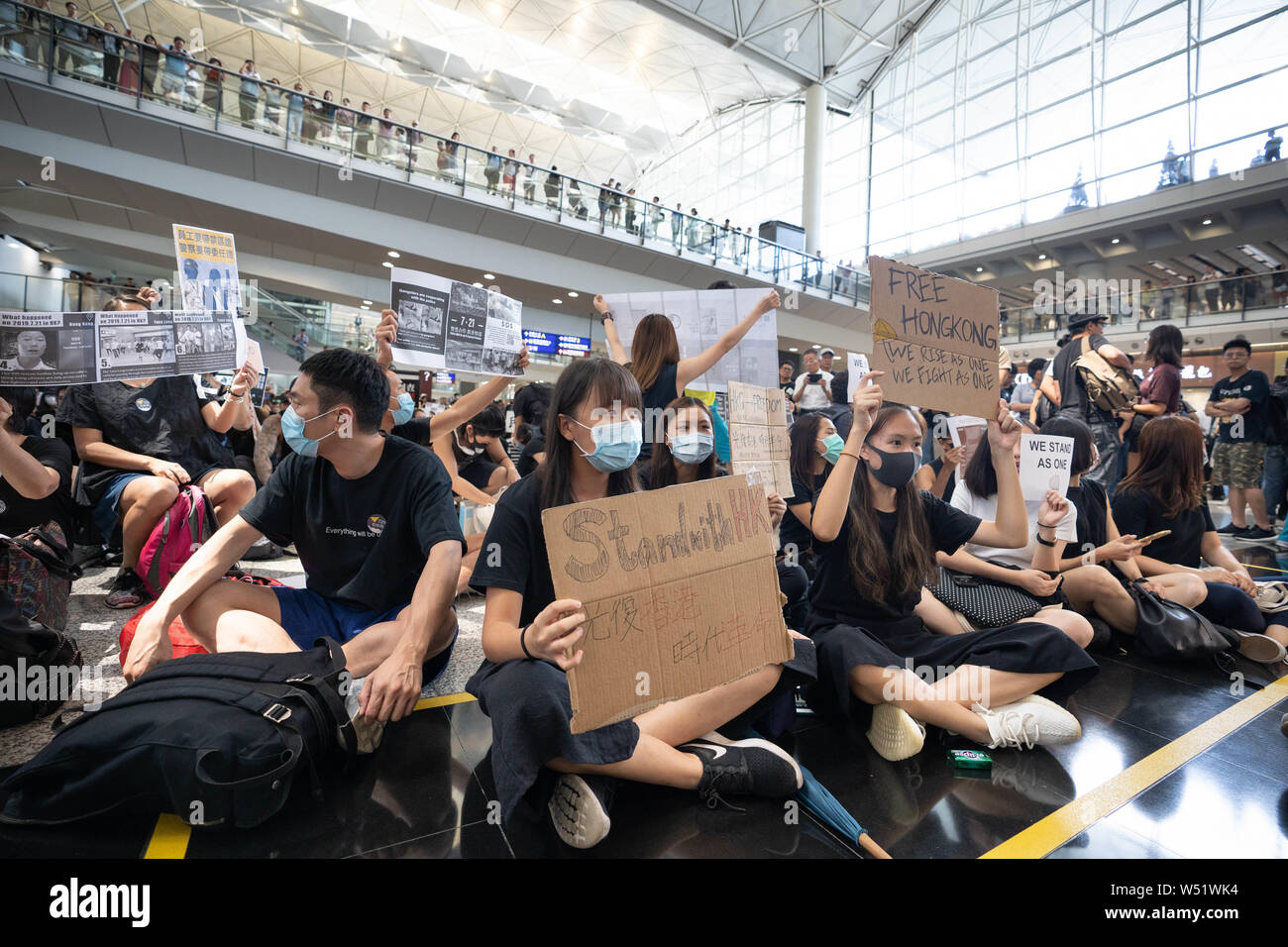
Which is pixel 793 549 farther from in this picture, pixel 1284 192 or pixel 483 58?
pixel 483 58

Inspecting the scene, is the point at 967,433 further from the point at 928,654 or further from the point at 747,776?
the point at 747,776

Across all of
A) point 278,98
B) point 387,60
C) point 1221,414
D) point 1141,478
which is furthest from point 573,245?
point 387,60

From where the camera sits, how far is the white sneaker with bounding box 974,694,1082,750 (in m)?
2.11

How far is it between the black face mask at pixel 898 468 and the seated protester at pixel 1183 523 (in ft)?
6.58

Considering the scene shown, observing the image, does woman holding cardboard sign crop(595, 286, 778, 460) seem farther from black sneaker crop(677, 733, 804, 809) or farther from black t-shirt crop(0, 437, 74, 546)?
black t-shirt crop(0, 437, 74, 546)

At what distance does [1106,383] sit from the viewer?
5.09 m

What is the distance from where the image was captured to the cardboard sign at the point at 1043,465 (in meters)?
2.84

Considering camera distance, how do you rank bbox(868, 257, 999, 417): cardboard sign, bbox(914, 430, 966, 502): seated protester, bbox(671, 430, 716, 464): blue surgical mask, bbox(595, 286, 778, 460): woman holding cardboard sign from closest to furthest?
bbox(868, 257, 999, 417): cardboard sign → bbox(671, 430, 716, 464): blue surgical mask → bbox(595, 286, 778, 460): woman holding cardboard sign → bbox(914, 430, 966, 502): seated protester

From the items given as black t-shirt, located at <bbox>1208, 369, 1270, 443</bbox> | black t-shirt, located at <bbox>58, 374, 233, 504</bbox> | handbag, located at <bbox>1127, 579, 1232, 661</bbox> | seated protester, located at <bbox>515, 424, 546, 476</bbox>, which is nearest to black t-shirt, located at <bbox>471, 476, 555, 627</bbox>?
seated protester, located at <bbox>515, 424, 546, 476</bbox>

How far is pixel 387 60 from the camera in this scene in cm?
2459

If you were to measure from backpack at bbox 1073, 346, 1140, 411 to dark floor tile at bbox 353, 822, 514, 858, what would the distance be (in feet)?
18.5

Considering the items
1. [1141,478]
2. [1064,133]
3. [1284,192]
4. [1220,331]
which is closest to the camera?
[1141,478]

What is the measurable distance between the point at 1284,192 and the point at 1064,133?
610 cm

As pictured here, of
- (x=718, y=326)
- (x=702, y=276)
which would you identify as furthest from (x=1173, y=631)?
(x=702, y=276)
